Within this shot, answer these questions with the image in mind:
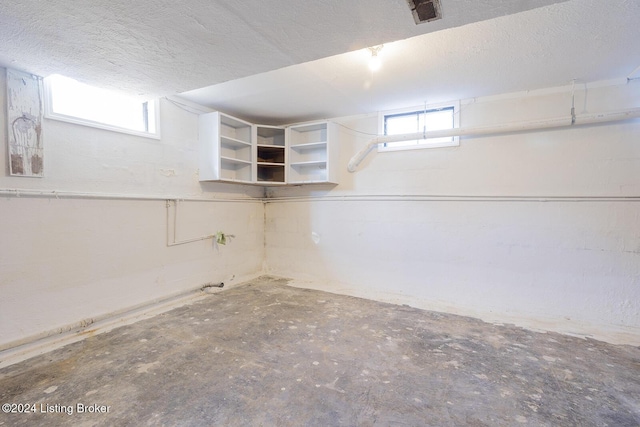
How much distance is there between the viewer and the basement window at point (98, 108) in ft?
7.48

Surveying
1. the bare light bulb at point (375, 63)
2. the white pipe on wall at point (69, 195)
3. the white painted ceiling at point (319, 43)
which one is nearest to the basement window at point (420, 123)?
the white painted ceiling at point (319, 43)

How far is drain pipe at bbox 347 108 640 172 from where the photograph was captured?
2.52m

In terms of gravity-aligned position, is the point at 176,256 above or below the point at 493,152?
below

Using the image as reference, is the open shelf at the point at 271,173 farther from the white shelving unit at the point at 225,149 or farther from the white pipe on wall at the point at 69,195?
the white pipe on wall at the point at 69,195

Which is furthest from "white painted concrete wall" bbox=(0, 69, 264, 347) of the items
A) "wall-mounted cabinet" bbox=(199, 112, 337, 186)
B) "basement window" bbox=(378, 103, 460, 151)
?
"basement window" bbox=(378, 103, 460, 151)

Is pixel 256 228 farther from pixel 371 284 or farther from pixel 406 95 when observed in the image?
pixel 406 95

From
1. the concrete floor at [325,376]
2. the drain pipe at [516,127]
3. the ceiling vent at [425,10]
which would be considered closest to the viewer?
the ceiling vent at [425,10]

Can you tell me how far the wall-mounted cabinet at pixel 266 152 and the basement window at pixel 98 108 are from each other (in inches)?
24.3

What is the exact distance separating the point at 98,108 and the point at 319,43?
220cm

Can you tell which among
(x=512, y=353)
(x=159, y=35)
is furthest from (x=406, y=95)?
(x=512, y=353)

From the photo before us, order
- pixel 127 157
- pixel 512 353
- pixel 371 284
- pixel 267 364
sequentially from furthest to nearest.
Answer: pixel 371 284, pixel 127 157, pixel 512 353, pixel 267 364

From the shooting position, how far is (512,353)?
2.15 metres

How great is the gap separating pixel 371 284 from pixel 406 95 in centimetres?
233

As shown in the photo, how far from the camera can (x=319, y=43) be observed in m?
1.73
